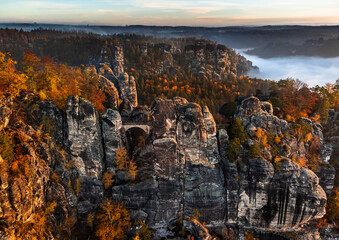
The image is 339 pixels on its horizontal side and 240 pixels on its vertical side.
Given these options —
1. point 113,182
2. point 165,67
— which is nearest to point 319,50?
point 165,67

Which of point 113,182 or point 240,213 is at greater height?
point 113,182

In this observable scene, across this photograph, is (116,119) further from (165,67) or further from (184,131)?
(165,67)

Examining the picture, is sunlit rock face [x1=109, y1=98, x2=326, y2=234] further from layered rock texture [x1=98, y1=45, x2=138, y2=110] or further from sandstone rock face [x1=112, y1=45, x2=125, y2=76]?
sandstone rock face [x1=112, y1=45, x2=125, y2=76]

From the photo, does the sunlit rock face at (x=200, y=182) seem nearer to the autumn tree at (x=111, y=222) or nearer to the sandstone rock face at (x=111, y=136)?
the autumn tree at (x=111, y=222)

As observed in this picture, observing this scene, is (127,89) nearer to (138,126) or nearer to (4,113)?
(138,126)

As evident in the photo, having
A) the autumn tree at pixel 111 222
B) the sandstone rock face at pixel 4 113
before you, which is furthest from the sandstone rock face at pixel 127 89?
the sandstone rock face at pixel 4 113
